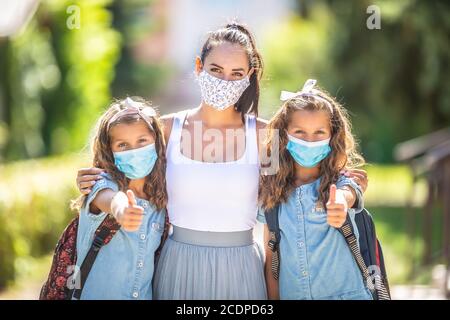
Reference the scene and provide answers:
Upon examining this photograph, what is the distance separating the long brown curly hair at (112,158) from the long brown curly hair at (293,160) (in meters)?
0.45

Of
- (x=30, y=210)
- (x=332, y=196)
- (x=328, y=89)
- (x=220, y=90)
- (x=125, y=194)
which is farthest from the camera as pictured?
(x=328, y=89)

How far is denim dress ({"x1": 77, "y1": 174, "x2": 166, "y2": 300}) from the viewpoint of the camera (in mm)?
3172

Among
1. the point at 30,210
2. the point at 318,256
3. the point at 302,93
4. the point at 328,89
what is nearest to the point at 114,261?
the point at 318,256

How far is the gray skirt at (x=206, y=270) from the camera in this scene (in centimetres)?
Answer: 331

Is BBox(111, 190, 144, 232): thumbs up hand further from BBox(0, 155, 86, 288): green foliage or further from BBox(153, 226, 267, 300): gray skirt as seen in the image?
BBox(0, 155, 86, 288): green foliage

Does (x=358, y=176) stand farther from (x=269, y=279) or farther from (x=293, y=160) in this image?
(x=269, y=279)

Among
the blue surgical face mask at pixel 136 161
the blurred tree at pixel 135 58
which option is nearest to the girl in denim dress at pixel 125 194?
the blue surgical face mask at pixel 136 161

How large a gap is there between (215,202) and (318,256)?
508mm

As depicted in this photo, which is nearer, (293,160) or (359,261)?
(359,261)

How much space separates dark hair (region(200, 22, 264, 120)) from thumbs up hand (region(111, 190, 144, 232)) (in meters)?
0.84

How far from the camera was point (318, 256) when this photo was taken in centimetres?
318

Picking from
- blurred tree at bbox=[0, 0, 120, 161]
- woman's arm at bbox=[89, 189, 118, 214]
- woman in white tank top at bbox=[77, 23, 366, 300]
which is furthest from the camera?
blurred tree at bbox=[0, 0, 120, 161]

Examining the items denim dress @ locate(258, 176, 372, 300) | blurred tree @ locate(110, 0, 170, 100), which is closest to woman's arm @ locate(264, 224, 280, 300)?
denim dress @ locate(258, 176, 372, 300)
